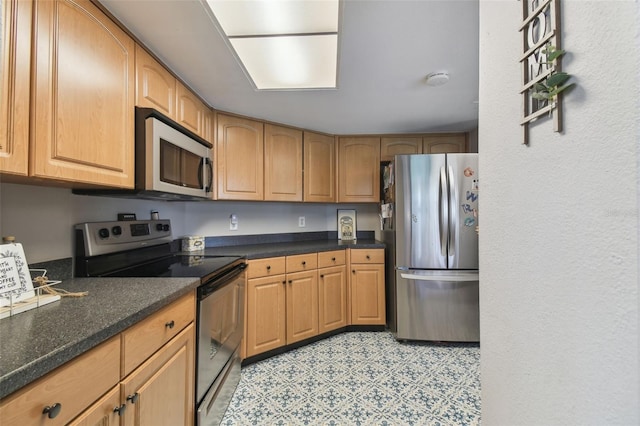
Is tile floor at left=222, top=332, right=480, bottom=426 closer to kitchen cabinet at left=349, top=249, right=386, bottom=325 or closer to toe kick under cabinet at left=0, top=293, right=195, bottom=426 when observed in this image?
kitchen cabinet at left=349, top=249, right=386, bottom=325

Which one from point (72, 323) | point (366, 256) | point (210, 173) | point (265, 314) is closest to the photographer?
point (72, 323)

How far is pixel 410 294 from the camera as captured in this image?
242 cm

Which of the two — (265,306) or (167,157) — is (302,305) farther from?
(167,157)

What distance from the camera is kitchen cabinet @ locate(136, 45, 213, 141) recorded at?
4.53 feet

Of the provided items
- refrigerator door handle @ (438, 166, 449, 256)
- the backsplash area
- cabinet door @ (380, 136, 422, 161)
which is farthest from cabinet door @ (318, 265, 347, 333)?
cabinet door @ (380, 136, 422, 161)

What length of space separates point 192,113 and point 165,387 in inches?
62.0

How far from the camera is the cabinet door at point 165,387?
907 mm

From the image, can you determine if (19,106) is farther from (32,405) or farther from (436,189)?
(436,189)

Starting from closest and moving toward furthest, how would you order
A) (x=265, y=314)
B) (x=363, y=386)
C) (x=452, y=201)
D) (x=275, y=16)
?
(x=275, y=16), (x=363, y=386), (x=265, y=314), (x=452, y=201)

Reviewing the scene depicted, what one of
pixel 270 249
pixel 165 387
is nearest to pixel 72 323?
pixel 165 387

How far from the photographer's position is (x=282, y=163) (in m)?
2.61

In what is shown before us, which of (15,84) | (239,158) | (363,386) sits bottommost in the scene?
(363,386)

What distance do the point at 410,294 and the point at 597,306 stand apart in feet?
6.89

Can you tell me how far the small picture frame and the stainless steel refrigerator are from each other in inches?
32.1
